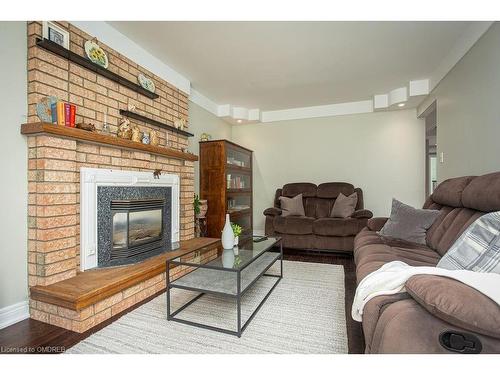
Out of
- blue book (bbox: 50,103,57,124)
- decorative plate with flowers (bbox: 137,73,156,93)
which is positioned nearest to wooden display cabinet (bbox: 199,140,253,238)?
decorative plate with flowers (bbox: 137,73,156,93)

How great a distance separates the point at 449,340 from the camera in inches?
29.6

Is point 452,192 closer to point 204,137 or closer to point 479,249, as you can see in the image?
point 479,249

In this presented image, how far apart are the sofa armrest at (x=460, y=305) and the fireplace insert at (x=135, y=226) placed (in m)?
2.31

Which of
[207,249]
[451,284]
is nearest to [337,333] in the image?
[451,284]

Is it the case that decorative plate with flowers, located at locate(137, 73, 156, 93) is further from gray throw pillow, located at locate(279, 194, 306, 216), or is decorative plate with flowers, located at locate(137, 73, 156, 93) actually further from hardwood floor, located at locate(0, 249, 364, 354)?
gray throw pillow, located at locate(279, 194, 306, 216)

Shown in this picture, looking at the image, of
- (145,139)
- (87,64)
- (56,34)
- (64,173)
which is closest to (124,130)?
(145,139)

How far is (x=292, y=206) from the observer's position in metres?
4.16

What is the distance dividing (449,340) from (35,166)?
2426 millimetres

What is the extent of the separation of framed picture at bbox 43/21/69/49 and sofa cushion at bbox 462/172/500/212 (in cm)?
315

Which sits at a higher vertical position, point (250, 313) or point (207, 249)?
point (207, 249)

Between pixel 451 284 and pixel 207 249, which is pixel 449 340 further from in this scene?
pixel 207 249

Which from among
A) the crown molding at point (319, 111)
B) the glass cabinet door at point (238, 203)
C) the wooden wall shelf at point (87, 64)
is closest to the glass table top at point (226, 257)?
the glass cabinet door at point (238, 203)

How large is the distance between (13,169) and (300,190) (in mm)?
3627

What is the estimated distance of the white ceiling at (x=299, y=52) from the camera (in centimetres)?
236
